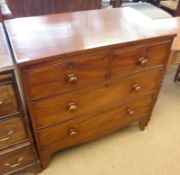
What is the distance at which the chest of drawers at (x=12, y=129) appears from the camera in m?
0.85

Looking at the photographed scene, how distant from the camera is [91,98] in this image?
45.8 inches

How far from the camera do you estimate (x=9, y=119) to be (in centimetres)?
98

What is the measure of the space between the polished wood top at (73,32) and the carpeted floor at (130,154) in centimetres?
89

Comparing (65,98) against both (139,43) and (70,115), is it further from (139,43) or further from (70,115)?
(139,43)

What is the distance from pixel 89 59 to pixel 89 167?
0.83 m

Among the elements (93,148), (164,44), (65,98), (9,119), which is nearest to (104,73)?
(65,98)

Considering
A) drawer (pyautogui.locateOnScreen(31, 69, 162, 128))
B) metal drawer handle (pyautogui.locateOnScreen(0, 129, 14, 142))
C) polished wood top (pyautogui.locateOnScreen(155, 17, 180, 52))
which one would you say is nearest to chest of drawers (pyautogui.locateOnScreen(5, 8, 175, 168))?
drawer (pyautogui.locateOnScreen(31, 69, 162, 128))

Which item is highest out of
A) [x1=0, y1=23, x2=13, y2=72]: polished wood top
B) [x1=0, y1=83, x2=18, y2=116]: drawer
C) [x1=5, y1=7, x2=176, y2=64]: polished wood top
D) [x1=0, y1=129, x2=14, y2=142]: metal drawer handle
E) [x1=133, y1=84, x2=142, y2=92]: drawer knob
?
[x1=5, y1=7, x2=176, y2=64]: polished wood top

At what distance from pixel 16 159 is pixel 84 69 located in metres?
0.68

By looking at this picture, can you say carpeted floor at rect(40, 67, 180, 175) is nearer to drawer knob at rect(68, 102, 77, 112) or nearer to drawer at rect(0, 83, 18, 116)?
drawer knob at rect(68, 102, 77, 112)

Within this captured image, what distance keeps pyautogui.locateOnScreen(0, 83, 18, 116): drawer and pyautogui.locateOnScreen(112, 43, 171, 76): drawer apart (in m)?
0.54

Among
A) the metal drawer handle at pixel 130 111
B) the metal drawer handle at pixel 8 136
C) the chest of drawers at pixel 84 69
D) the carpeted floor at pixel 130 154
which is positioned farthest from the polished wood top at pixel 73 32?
the carpeted floor at pixel 130 154

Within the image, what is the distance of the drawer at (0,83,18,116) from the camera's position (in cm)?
87

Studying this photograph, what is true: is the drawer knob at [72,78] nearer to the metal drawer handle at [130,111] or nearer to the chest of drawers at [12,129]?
the chest of drawers at [12,129]
